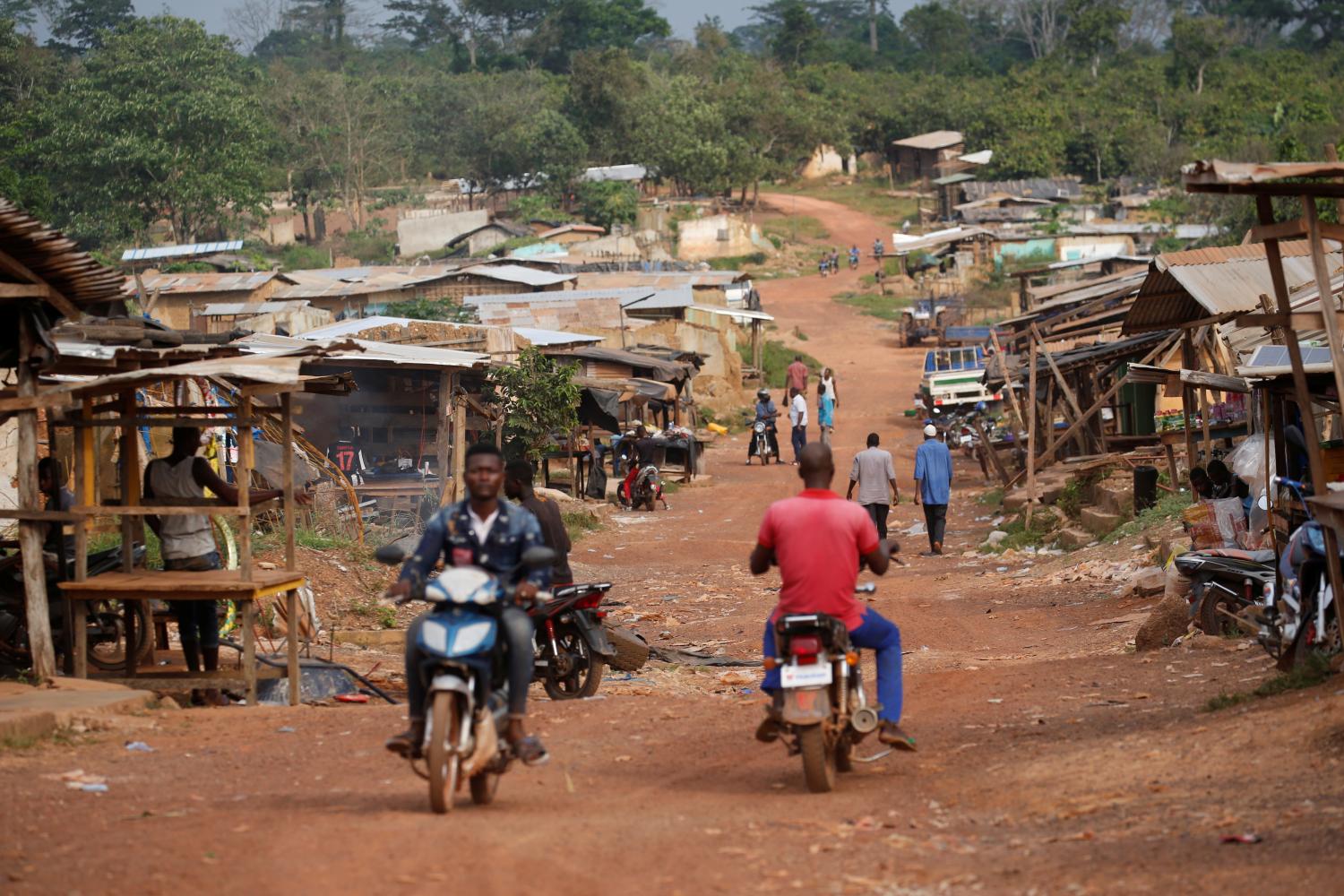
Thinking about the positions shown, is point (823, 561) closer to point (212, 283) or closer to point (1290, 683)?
point (1290, 683)

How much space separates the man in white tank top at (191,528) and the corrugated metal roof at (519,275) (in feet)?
112

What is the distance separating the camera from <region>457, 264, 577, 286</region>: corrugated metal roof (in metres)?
43.5

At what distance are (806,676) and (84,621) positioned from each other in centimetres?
501

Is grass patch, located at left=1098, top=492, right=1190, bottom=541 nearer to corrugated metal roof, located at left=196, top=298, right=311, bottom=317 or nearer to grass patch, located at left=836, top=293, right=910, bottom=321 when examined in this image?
corrugated metal roof, located at left=196, top=298, right=311, bottom=317

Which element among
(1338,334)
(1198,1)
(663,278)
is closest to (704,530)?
(1338,334)

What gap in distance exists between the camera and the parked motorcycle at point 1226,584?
10.1 meters

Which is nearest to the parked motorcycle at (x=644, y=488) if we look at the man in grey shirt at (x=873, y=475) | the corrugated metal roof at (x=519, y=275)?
the man in grey shirt at (x=873, y=475)

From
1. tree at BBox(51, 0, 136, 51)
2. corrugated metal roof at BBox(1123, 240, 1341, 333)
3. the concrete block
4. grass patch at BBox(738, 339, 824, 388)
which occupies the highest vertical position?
tree at BBox(51, 0, 136, 51)

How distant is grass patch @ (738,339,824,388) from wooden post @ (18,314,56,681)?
113ft

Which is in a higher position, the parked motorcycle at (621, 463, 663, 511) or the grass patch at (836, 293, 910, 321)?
the grass patch at (836, 293, 910, 321)

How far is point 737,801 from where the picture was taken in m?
6.32

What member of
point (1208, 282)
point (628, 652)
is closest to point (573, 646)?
point (628, 652)

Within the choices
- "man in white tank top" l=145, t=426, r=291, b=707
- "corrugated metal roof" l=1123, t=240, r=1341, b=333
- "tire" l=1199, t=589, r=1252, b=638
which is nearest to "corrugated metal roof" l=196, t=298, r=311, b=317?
"corrugated metal roof" l=1123, t=240, r=1341, b=333

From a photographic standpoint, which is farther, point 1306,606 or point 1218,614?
point 1218,614
